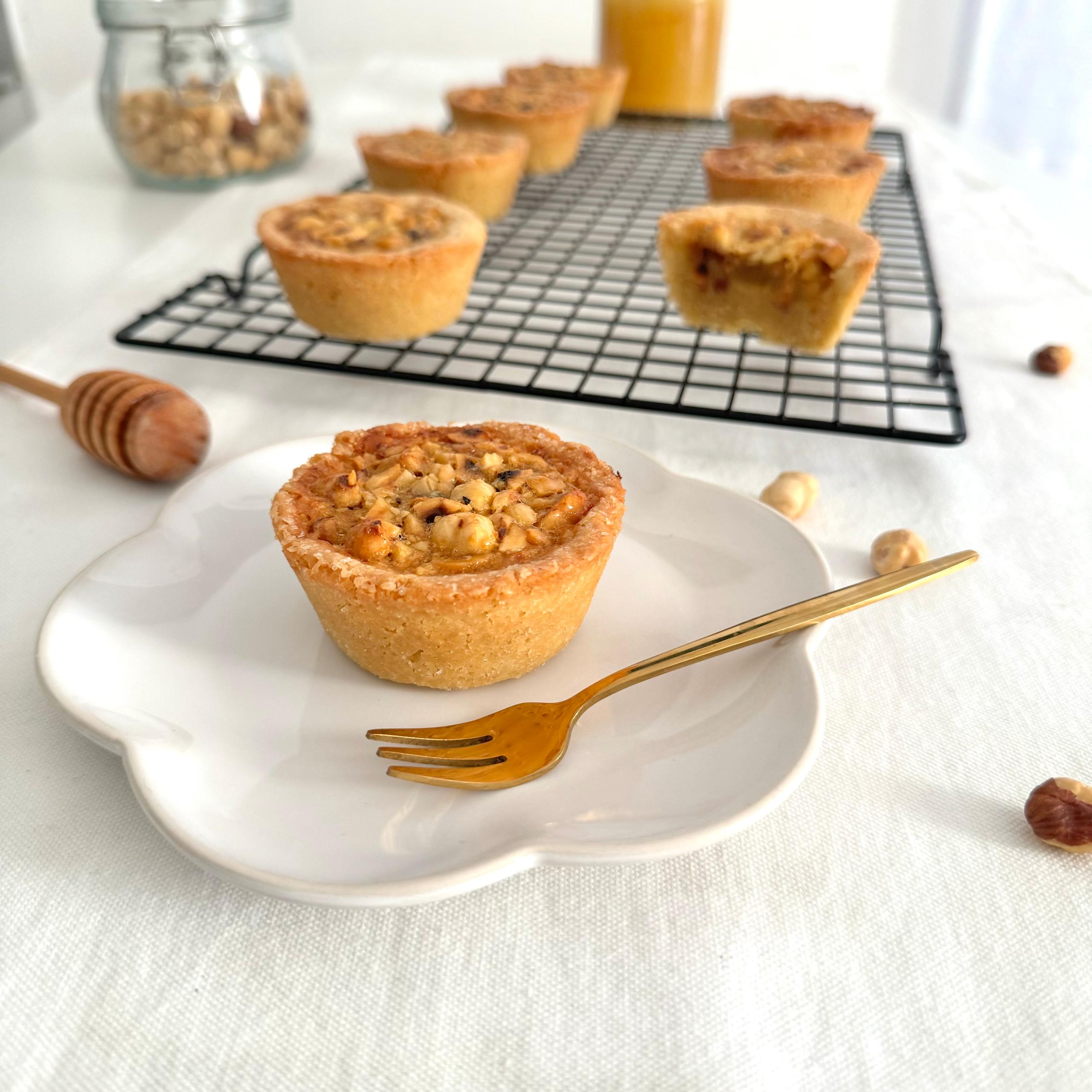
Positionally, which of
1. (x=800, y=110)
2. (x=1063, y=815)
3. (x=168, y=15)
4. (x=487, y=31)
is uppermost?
(x=168, y=15)

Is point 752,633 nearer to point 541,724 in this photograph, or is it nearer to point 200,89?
point 541,724

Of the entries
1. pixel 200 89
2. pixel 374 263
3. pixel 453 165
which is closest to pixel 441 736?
pixel 374 263

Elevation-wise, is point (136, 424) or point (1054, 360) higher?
point (136, 424)

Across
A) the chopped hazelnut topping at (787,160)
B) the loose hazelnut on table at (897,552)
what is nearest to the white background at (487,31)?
the chopped hazelnut topping at (787,160)

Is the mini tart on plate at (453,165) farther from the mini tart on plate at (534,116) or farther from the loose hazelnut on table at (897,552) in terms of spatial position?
the loose hazelnut on table at (897,552)

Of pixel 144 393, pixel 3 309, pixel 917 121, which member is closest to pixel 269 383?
pixel 144 393

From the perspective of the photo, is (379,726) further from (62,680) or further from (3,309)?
(3,309)
